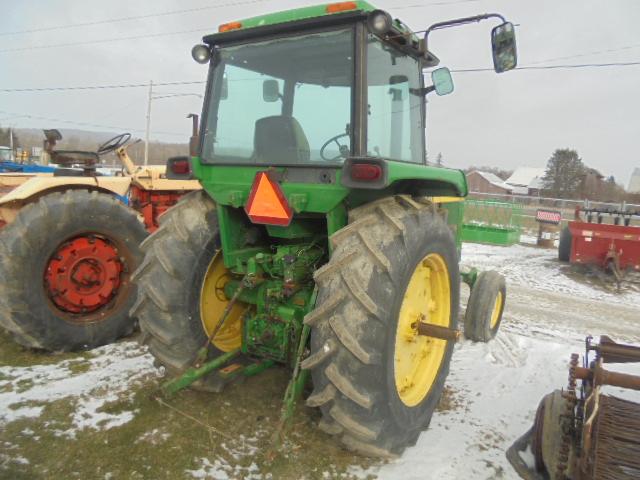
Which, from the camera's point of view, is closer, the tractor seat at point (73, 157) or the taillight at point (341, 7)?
the taillight at point (341, 7)

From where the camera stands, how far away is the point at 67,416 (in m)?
2.91

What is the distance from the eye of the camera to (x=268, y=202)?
8.77 feet

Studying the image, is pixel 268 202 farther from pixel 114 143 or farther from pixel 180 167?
pixel 114 143

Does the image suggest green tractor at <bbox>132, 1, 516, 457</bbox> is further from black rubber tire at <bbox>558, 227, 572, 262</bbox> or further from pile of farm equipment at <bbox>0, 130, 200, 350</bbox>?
black rubber tire at <bbox>558, 227, 572, 262</bbox>

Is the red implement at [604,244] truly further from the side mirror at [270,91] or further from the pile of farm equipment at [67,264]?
the pile of farm equipment at [67,264]

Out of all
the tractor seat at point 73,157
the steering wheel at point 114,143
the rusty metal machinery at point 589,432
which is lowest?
the rusty metal machinery at point 589,432

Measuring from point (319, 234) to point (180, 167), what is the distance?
1.03m

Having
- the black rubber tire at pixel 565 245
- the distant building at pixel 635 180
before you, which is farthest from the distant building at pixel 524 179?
the black rubber tire at pixel 565 245

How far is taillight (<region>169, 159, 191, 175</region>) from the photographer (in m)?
3.14

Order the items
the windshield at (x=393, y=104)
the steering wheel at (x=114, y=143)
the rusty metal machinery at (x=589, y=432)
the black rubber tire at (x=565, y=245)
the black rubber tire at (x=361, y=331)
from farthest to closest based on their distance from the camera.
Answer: the black rubber tire at (x=565, y=245) → the steering wheel at (x=114, y=143) → the windshield at (x=393, y=104) → the black rubber tire at (x=361, y=331) → the rusty metal machinery at (x=589, y=432)

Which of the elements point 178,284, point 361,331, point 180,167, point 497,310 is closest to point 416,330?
point 361,331

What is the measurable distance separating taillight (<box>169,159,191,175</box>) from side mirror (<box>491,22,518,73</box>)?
2144mm

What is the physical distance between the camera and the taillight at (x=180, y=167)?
3.14 metres

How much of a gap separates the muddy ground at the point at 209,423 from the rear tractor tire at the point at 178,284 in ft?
1.11
